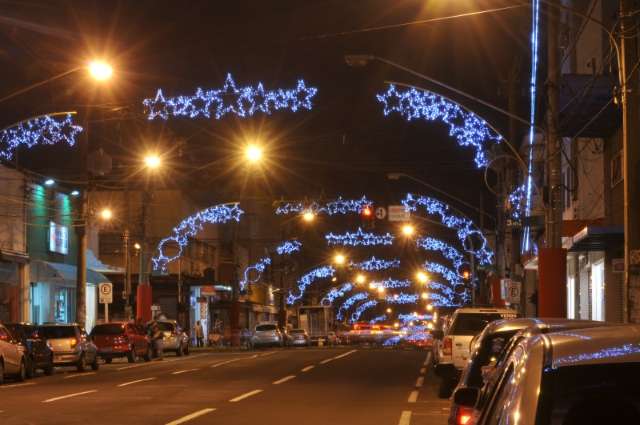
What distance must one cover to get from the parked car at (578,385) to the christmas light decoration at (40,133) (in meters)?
39.9

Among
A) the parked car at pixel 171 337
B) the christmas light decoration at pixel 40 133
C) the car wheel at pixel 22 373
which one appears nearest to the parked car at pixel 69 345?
the car wheel at pixel 22 373

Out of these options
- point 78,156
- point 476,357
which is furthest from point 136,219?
point 476,357

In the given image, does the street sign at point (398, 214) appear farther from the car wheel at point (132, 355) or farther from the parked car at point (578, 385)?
the parked car at point (578, 385)

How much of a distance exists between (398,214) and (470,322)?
2102cm

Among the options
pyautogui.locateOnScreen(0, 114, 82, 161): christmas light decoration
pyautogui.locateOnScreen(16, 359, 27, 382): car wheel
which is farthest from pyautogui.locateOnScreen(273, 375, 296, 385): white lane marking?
pyautogui.locateOnScreen(0, 114, 82, 161): christmas light decoration

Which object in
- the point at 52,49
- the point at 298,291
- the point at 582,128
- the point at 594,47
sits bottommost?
the point at 298,291

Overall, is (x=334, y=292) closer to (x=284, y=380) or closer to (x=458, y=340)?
(x=284, y=380)

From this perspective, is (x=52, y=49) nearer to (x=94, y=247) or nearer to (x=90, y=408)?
(x=94, y=247)

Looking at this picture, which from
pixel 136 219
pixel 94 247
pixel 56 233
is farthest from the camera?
pixel 136 219

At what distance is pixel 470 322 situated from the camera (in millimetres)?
21250

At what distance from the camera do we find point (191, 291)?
2707 inches

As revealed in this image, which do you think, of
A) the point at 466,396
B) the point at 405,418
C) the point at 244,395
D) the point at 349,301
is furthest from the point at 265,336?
the point at 349,301

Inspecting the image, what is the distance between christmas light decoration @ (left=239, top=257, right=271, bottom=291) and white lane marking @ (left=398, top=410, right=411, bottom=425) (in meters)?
60.7

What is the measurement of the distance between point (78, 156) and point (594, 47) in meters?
32.7
